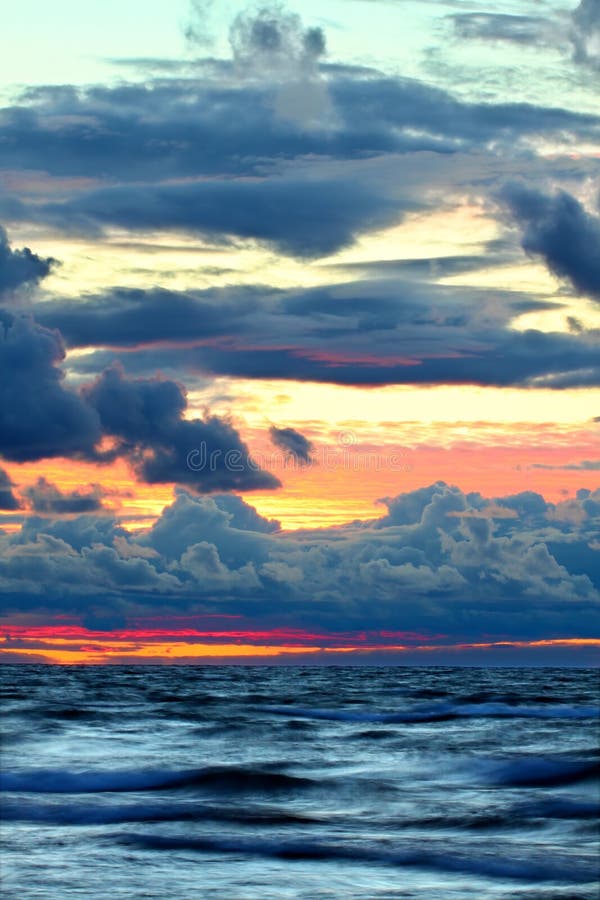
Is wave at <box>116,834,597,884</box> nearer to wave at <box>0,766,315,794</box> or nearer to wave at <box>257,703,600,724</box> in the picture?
wave at <box>0,766,315,794</box>

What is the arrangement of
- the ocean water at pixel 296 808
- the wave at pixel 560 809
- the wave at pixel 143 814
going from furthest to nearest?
the wave at pixel 560 809 < the wave at pixel 143 814 < the ocean water at pixel 296 808

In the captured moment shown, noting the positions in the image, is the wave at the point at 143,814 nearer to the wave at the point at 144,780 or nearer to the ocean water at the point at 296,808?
the ocean water at the point at 296,808

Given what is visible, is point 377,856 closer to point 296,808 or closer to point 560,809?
point 296,808

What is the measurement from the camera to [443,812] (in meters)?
24.3

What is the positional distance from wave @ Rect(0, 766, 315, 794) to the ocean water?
11 centimetres

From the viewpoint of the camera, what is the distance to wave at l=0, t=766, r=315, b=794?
28609mm

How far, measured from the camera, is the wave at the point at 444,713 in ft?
188

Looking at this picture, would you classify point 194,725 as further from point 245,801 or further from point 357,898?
point 357,898

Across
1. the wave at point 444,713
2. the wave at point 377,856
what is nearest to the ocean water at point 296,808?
the wave at point 377,856

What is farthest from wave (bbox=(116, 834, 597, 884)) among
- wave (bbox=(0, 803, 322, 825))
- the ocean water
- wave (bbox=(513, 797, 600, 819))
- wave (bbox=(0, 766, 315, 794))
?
wave (bbox=(0, 766, 315, 794))

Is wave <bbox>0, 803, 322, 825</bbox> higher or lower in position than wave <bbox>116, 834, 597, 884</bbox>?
lower

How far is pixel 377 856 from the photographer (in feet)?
60.2

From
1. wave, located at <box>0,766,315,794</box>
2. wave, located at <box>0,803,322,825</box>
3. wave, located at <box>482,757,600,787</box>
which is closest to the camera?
wave, located at <box>0,803,322,825</box>

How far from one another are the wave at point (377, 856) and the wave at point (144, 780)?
852cm
